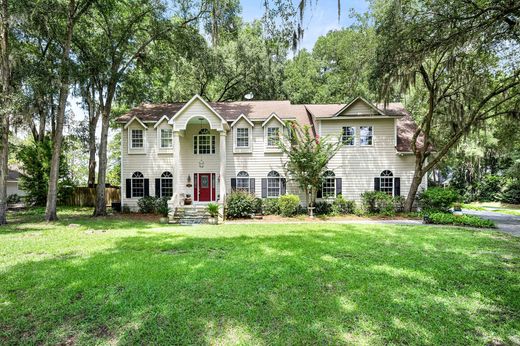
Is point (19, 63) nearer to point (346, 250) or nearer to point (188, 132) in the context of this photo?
point (188, 132)

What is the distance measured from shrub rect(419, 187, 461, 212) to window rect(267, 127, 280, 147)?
934cm

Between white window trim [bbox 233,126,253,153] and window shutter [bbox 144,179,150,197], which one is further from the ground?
white window trim [bbox 233,126,253,153]

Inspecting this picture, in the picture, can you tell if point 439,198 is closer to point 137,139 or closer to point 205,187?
point 205,187

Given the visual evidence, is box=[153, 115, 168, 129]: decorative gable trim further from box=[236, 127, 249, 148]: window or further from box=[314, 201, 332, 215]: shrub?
box=[314, 201, 332, 215]: shrub

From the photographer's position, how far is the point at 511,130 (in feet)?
53.6

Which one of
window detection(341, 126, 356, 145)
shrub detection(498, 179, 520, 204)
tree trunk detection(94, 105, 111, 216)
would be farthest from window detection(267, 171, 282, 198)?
shrub detection(498, 179, 520, 204)

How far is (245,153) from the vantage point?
1747cm

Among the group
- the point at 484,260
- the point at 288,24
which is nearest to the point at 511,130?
the point at 484,260

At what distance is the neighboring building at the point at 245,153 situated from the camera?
55.2ft

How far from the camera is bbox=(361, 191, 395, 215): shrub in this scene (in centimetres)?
1609

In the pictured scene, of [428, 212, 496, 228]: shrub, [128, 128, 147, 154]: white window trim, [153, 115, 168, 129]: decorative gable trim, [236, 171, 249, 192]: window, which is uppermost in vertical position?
[153, 115, 168, 129]: decorative gable trim

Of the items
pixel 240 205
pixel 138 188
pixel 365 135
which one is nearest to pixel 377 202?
pixel 365 135

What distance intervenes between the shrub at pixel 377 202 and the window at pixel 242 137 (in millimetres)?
8015

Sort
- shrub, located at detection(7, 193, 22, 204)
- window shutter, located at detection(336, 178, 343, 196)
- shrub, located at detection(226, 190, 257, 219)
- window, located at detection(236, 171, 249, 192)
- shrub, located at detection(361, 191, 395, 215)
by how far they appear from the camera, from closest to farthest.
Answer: shrub, located at detection(226, 190, 257, 219), shrub, located at detection(361, 191, 395, 215), window shutter, located at detection(336, 178, 343, 196), window, located at detection(236, 171, 249, 192), shrub, located at detection(7, 193, 22, 204)
